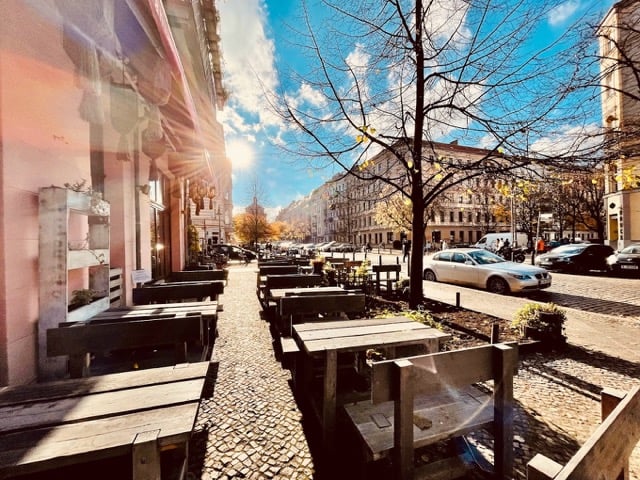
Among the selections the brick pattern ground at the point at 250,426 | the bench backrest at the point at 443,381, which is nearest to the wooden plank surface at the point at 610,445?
the bench backrest at the point at 443,381

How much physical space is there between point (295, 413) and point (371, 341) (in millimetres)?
1202

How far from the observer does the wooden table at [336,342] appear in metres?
2.32

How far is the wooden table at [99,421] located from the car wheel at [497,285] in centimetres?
1021

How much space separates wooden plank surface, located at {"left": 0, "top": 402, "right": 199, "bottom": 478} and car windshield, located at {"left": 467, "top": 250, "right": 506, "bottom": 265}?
37.1 ft

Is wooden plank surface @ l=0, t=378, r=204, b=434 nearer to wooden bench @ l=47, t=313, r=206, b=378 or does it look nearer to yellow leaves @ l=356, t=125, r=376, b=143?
wooden bench @ l=47, t=313, r=206, b=378

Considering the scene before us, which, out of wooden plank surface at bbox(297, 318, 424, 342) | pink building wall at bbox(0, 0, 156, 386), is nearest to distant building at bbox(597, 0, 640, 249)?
wooden plank surface at bbox(297, 318, 424, 342)

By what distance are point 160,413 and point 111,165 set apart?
16.1 ft

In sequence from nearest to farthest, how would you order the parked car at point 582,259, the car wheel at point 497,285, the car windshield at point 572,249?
the car wheel at point 497,285
the parked car at point 582,259
the car windshield at point 572,249

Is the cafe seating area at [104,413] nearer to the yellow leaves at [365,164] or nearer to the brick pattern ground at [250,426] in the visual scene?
the brick pattern ground at [250,426]

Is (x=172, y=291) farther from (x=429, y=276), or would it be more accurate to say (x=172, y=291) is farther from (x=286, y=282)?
(x=429, y=276)

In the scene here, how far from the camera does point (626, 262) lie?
12742 mm

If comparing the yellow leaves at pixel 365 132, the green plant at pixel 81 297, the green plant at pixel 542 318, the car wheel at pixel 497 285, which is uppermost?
the yellow leaves at pixel 365 132

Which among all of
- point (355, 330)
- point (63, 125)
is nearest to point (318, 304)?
point (355, 330)

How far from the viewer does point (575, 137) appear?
5152 mm
